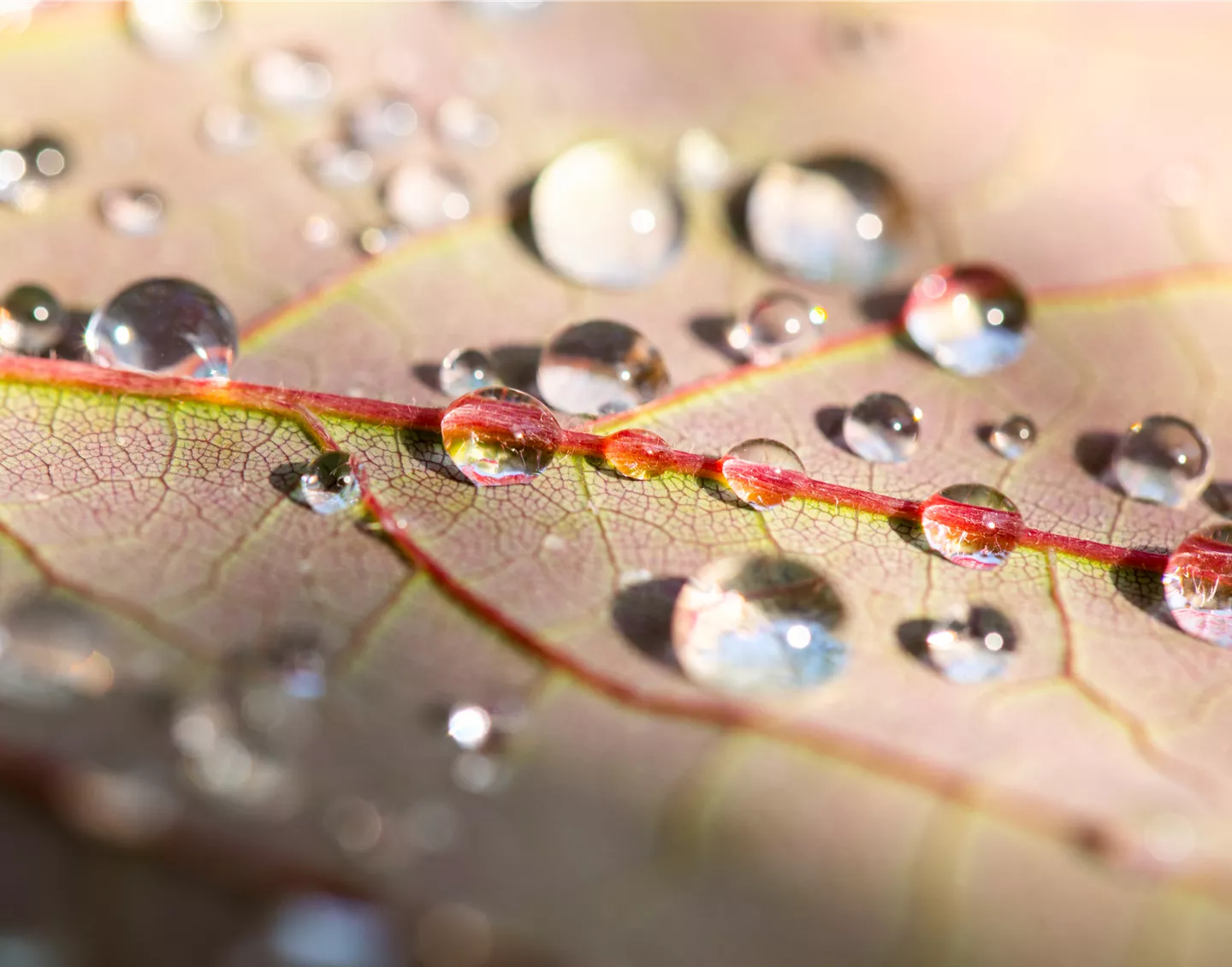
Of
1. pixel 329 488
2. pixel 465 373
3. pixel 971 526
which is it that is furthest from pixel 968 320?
pixel 329 488

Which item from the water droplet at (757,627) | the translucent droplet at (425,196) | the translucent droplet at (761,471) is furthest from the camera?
the translucent droplet at (425,196)

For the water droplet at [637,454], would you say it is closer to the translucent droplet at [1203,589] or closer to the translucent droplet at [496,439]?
the translucent droplet at [496,439]

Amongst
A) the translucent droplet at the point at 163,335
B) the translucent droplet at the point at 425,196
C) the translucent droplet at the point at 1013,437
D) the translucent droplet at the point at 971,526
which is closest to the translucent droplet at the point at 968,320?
the translucent droplet at the point at 1013,437

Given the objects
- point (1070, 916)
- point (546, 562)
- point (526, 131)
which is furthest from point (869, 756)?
point (526, 131)

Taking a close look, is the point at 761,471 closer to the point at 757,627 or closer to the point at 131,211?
the point at 757,627

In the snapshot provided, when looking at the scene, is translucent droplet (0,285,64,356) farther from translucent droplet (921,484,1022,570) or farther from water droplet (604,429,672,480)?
translucent droplet (921,484,1022,570)

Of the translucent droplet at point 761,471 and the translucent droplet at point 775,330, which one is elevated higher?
the translucent droplet at point 775,330
